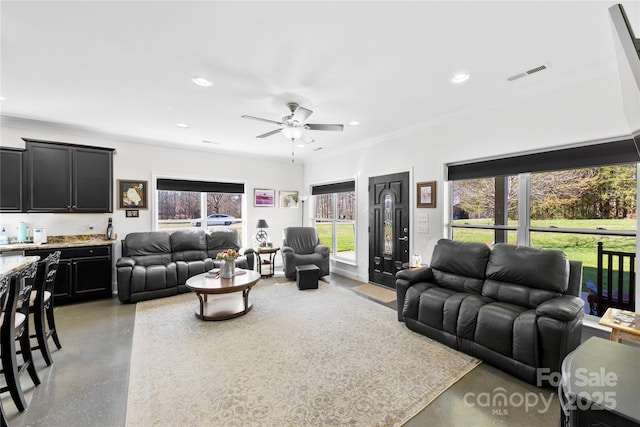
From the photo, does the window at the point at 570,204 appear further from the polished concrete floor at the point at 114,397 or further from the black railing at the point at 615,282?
the polished concrete floor at the point at 114,397

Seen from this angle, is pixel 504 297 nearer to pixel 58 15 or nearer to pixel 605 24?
pixel 605 24

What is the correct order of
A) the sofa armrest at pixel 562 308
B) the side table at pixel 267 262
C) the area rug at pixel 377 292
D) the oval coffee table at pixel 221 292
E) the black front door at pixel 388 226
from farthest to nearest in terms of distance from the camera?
the side table at pixel 267 262 → the black front door at pixel 388 226 → the area rug at pixel 377 292 → the oval coffee table at pixel 221 292 → the sofa armrest at pixel 562 308

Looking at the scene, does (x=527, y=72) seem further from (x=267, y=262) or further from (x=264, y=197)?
(x=264, y=197)

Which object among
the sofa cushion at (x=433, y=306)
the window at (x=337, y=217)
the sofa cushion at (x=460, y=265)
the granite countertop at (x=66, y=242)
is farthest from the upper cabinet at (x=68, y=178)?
the sofa cushion at (x=460, y=265)

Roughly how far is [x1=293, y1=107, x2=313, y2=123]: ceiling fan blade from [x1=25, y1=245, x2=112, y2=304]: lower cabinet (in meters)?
3.77

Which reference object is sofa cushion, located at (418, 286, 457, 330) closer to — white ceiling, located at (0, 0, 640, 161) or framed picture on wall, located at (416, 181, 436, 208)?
framed picture on wall, located at (416, 181, 436, 208)

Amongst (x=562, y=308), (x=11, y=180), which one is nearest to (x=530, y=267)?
(x=562, y=308)

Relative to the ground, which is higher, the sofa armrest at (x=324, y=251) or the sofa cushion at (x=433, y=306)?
the sofa armrest at (x=324, y=251)

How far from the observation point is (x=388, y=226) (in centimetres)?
490

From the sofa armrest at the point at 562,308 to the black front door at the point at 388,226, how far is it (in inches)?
82.8

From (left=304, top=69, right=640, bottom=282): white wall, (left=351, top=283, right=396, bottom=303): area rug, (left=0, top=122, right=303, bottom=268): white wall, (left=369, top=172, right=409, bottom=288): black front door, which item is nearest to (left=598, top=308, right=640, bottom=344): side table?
(left=304, top=69, right=640, bottom=282): white wall

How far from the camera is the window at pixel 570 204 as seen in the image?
8.75ft

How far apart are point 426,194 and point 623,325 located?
2.59 m

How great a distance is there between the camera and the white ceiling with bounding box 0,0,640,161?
73.7 inches
